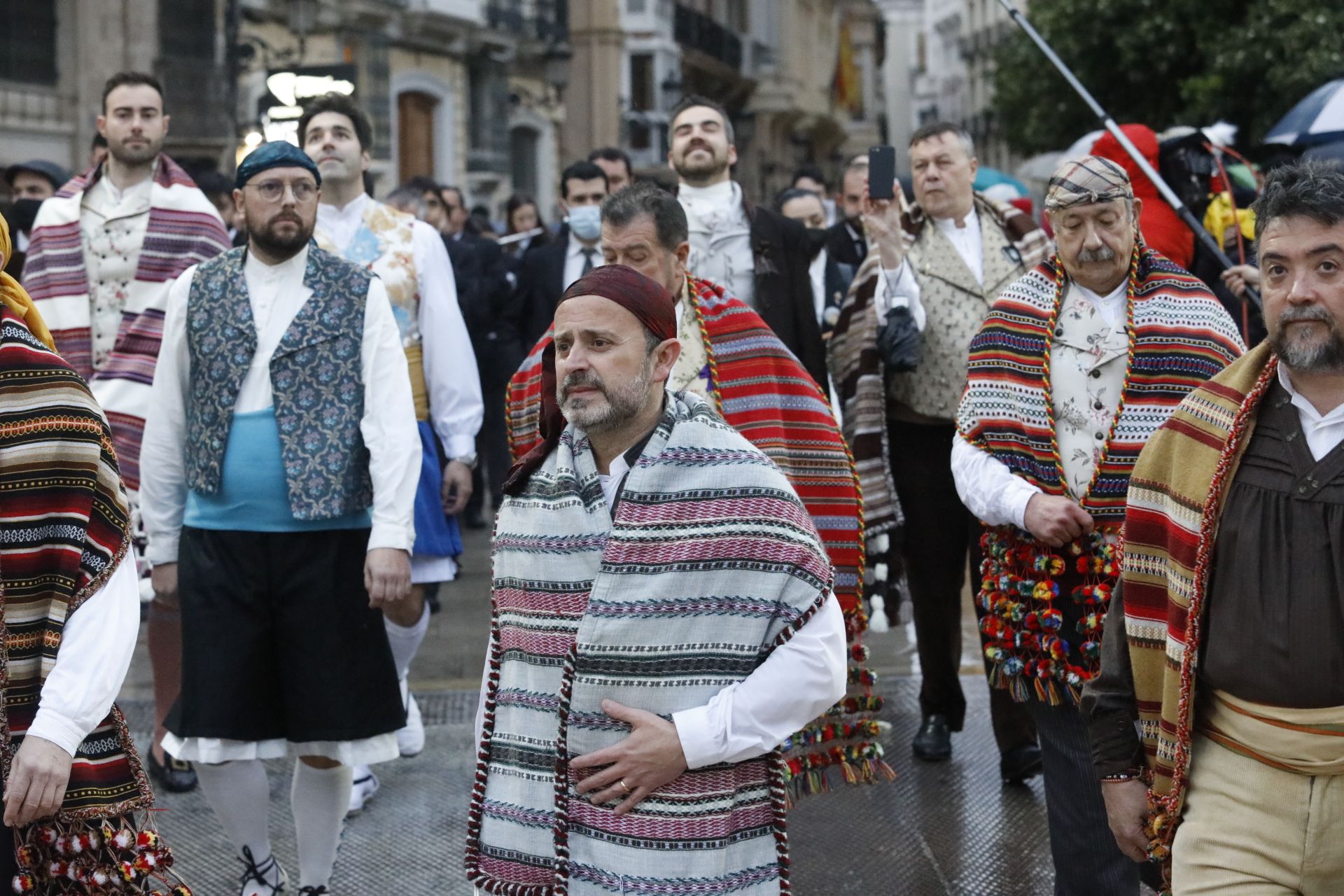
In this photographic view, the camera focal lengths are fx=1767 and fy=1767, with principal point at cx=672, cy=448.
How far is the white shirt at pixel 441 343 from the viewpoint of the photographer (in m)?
5.89

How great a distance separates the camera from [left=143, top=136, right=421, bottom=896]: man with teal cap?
4.77 m

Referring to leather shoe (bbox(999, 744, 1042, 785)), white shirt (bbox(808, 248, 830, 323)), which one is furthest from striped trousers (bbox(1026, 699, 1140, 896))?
white shirt (bbox(808, 248, 830, 323))

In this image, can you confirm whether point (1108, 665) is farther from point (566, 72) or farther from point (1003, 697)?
point (566, 72)

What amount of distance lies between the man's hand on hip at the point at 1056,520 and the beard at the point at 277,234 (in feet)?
6.90

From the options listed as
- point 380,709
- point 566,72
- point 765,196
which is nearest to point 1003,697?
point 380,709

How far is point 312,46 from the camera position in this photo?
23.5m

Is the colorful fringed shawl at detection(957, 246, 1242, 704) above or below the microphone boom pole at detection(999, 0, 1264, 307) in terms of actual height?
below

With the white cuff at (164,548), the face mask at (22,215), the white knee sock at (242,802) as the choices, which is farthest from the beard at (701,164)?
the face mask at (22,215)

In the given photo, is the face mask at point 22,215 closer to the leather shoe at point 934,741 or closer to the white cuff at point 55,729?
the leather shoe at point 934,741

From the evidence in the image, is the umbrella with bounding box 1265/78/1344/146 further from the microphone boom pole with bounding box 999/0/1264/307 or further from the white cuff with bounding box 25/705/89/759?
the white cuff with bounding box 25/705/89/759

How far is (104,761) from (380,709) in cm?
161

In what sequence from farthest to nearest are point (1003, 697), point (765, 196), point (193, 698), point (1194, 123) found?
1. point (765, 196)
2. point (1194, 123)
3. point (1003, 697)
4. point (193, 698)

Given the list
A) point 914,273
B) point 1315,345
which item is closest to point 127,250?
point 914,273

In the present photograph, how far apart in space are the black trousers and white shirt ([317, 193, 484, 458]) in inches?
60.6
